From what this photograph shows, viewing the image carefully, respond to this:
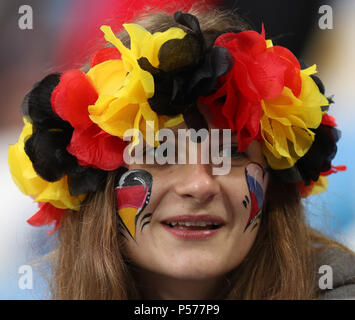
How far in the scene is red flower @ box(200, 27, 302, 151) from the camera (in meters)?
1.41

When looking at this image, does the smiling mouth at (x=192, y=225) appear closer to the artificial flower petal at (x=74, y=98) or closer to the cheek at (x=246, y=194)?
the cheek at (x=246, y=194)

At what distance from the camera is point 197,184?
140cm

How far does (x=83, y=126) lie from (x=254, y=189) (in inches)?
22.7

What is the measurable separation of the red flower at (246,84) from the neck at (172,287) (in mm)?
496

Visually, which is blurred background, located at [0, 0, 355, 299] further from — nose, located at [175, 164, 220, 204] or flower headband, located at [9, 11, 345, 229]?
A: nose, located at [175, 164, 220, 204]

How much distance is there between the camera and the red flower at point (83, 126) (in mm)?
1454

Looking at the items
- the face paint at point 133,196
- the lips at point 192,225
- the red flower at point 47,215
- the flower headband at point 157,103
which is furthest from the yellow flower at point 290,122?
the red flower at point 47,215

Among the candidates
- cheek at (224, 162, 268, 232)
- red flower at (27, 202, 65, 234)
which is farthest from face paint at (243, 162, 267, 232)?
red flower at (27, 202, 65, 234)

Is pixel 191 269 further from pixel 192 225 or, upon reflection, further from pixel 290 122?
pixel 290 122

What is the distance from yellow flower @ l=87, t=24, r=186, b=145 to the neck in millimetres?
493

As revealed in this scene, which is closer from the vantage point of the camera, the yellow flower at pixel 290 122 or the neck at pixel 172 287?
the yellow flower at pixel 290 122

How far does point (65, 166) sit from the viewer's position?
59.6 inches

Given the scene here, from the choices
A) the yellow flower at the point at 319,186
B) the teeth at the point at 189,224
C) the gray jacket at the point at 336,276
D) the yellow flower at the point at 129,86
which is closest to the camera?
the yellow flower at the point at 129,86
